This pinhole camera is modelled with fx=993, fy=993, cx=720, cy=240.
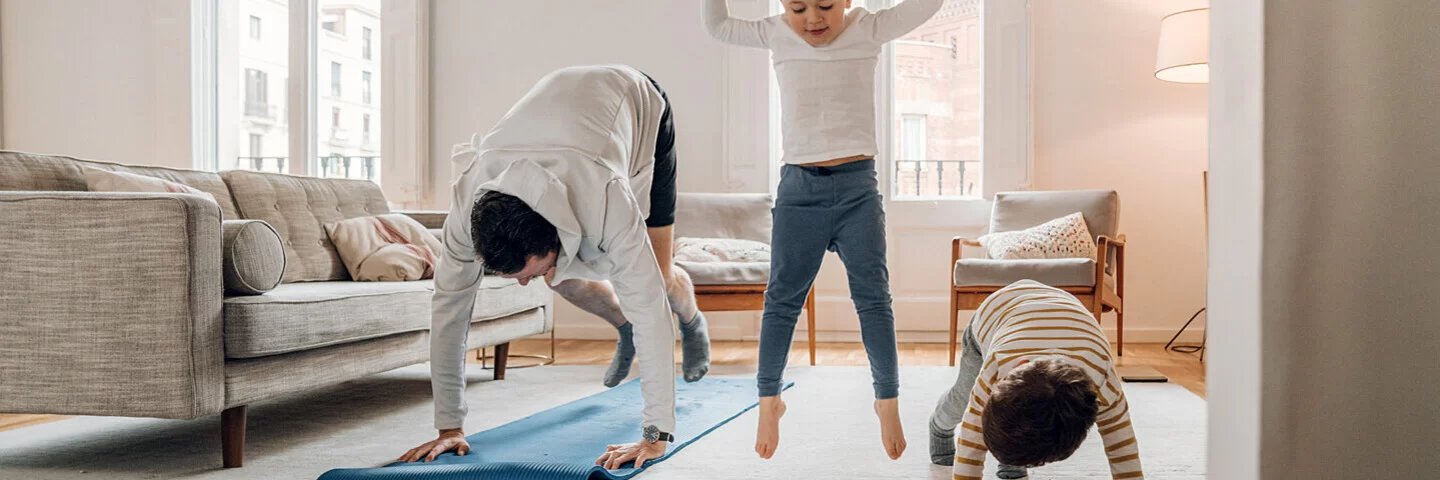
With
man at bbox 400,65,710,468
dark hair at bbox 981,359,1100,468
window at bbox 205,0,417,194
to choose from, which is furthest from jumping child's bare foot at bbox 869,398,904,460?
window at bbox 205,0,417,194

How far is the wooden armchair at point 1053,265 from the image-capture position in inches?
159

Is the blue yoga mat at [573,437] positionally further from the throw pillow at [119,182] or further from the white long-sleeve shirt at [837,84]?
the throw pillow at [119,182]

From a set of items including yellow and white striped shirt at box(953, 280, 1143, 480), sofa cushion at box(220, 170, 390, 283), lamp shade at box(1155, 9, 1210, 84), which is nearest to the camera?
yellow and white striped shirt at box(953, 280, 1143, 480)

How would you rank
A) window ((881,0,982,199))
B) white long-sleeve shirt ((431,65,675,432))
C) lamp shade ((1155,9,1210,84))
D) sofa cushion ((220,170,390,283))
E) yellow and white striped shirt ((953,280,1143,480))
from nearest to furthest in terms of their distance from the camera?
yellow and white striped shirt ((953,280,1143,480)) → white long-sleeve shirt ((431,65,675,432)) → sofa cushion ((220,170,390,283)) → lamp shade ((1155,9,1210,84)) → window ((881,0,982,199))

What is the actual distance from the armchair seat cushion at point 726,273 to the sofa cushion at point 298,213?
54.2 inches

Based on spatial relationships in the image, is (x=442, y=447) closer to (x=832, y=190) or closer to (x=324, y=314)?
(x=324, y=314)

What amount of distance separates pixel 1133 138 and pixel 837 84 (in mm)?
3600

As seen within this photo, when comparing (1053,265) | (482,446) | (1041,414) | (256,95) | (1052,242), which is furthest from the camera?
Result: (256,95)

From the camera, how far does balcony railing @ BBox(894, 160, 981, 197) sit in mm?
5348

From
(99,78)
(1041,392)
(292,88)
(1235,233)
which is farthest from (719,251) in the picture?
(99,78)

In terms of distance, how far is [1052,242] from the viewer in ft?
14.4

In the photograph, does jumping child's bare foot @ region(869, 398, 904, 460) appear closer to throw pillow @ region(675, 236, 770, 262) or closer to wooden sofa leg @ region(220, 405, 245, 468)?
wooden sofa leg @ region(220, 405, 245, 468)

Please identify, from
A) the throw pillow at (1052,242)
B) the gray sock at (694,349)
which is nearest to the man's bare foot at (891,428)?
the gray sock at (694,349)

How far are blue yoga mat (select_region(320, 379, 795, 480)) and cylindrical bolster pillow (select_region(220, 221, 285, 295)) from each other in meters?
0.51
